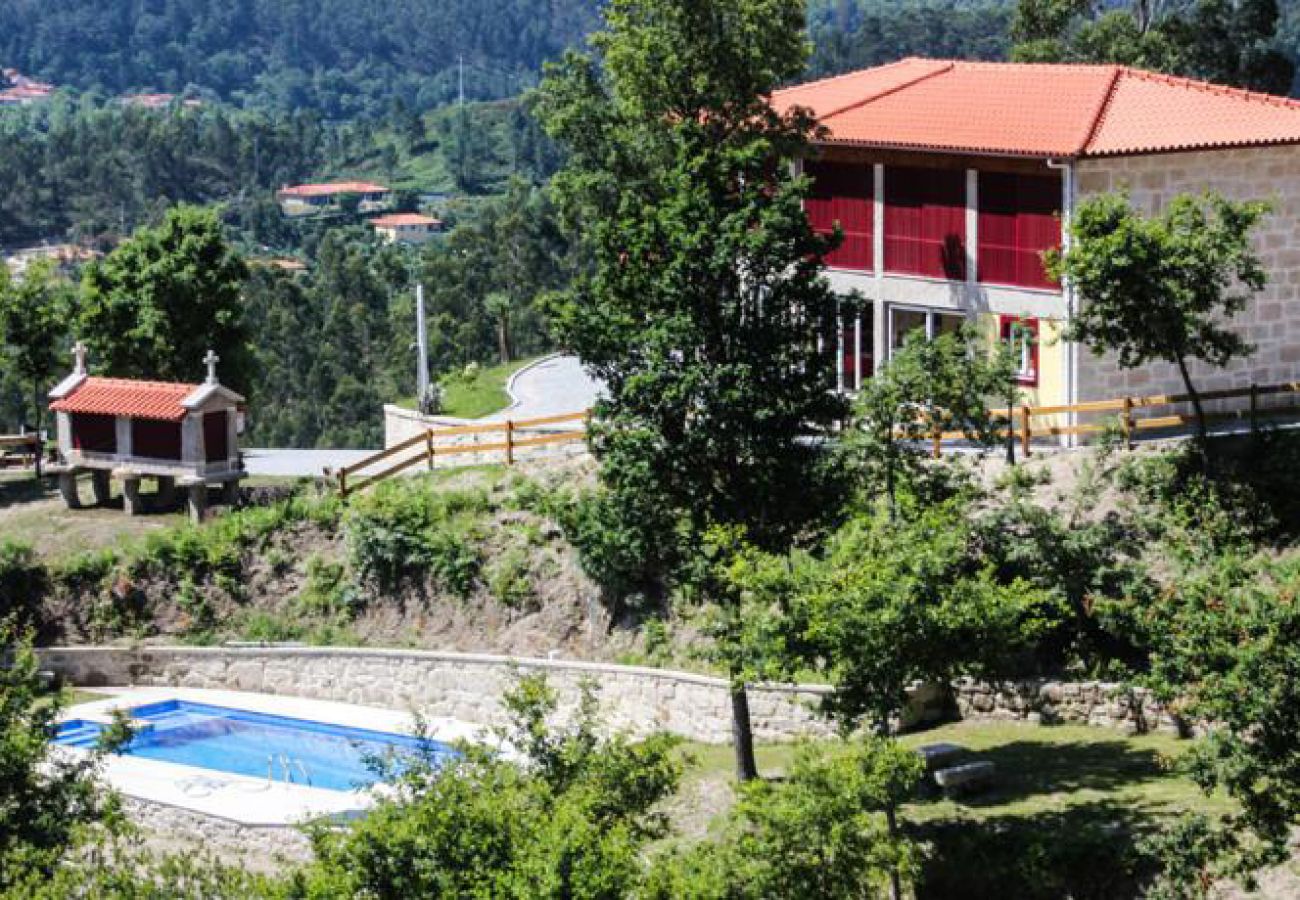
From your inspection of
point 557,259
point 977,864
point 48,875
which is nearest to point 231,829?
point 48,875

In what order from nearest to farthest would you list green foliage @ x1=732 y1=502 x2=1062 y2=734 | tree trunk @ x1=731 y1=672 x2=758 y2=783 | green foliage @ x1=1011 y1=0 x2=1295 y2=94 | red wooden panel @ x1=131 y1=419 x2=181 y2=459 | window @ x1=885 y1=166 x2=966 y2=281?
green foliage @ x1=732 y1=502 x2=1062 y2=734, tree trunk @ x1=731 y1=672 x2=758 y2=783, window @ x1=885 y1=166 x2=966 y2=281, red wooden panel @ x1=131 y1=419 x2=181 y2=459, green foliage @ x1=1011 y1=0 x2=1295 y2=94

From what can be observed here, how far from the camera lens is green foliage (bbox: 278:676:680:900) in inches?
880

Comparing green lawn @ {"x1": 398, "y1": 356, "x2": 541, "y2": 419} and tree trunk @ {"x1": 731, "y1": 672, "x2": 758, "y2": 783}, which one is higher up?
green lawn @ {"x1": 398, "y1": 356, "x2": 541, "y2": 419}

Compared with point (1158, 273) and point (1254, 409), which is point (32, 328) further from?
point (1254, 409)

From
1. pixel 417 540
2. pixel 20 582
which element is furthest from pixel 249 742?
pixel 20 582

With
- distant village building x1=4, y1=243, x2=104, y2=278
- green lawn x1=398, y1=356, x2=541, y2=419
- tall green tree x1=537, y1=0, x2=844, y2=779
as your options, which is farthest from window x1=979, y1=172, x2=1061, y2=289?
distant village building x1=4, y1=243, x2=104, y2=278

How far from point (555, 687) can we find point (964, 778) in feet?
32.6

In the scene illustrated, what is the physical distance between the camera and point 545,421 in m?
44.5

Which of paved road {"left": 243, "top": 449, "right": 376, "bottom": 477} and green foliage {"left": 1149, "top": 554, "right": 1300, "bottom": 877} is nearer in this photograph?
green foliage {"left": 1149, "top": 554, "right": 1300, "bottom": 877}

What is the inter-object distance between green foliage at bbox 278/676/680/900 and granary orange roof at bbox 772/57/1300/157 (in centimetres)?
1921

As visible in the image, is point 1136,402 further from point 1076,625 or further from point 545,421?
point 545,421

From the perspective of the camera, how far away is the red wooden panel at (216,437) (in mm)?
45000

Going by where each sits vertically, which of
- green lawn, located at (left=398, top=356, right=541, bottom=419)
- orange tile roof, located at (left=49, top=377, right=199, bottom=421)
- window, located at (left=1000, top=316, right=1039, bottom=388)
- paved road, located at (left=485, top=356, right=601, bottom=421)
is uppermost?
window, located at (left=1000, top=316, right=1039, bottom=388)

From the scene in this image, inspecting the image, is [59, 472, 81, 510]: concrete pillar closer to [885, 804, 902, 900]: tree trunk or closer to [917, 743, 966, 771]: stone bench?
[917, 743, 966, 771]: stone bench
